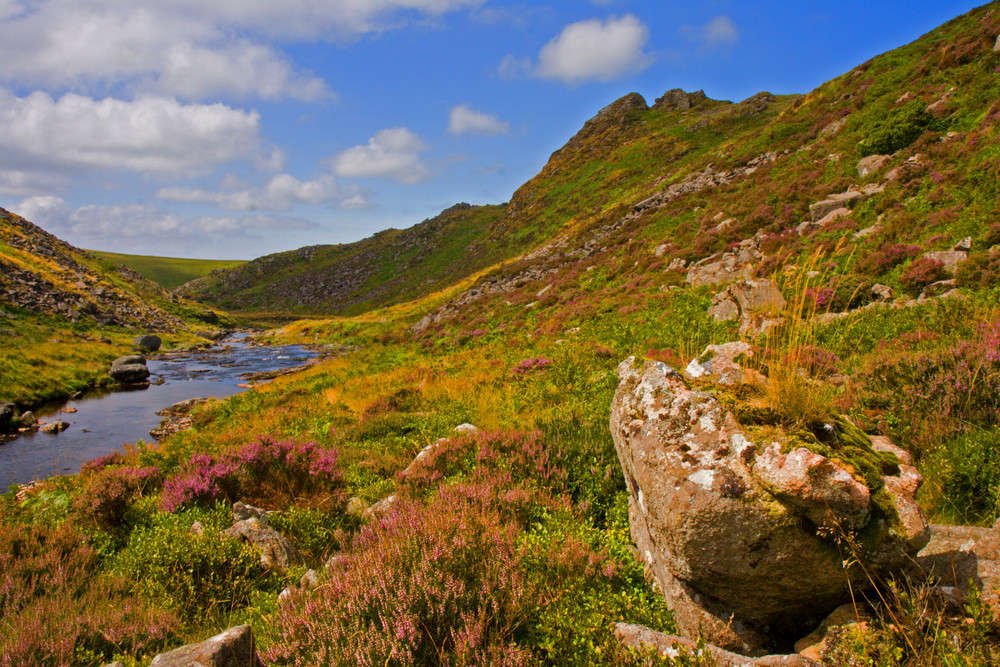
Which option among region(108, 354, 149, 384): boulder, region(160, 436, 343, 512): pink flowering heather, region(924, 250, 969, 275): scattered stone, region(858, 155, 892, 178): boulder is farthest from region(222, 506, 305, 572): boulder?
region(108, 354, 149, 384): boulder

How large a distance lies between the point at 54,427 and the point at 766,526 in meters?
23.4

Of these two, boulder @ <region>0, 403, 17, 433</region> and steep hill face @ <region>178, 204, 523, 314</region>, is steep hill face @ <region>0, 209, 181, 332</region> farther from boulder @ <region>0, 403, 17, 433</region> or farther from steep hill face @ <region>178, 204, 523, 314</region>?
steep hill face @ <region>178, 204, 523, 314</region>

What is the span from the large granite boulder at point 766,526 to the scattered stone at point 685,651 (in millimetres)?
450

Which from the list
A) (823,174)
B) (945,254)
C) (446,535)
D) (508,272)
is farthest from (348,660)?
(508,272)

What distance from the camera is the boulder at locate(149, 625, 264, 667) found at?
296cm

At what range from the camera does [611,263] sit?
28531 millimetres

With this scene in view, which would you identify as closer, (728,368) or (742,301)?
(728,368)

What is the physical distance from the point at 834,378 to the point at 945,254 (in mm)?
6836

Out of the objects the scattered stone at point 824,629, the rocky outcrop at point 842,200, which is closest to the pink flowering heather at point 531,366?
the scattered stone at point 824,629

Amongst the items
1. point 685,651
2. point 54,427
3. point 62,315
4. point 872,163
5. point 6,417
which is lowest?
point 54,427

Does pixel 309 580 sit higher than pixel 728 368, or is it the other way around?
pixel 728 368

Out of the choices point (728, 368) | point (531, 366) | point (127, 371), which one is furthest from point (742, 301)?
point (127, 371)

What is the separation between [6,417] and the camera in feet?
55.3

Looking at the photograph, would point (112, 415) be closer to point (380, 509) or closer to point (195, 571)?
point (195, 571)
